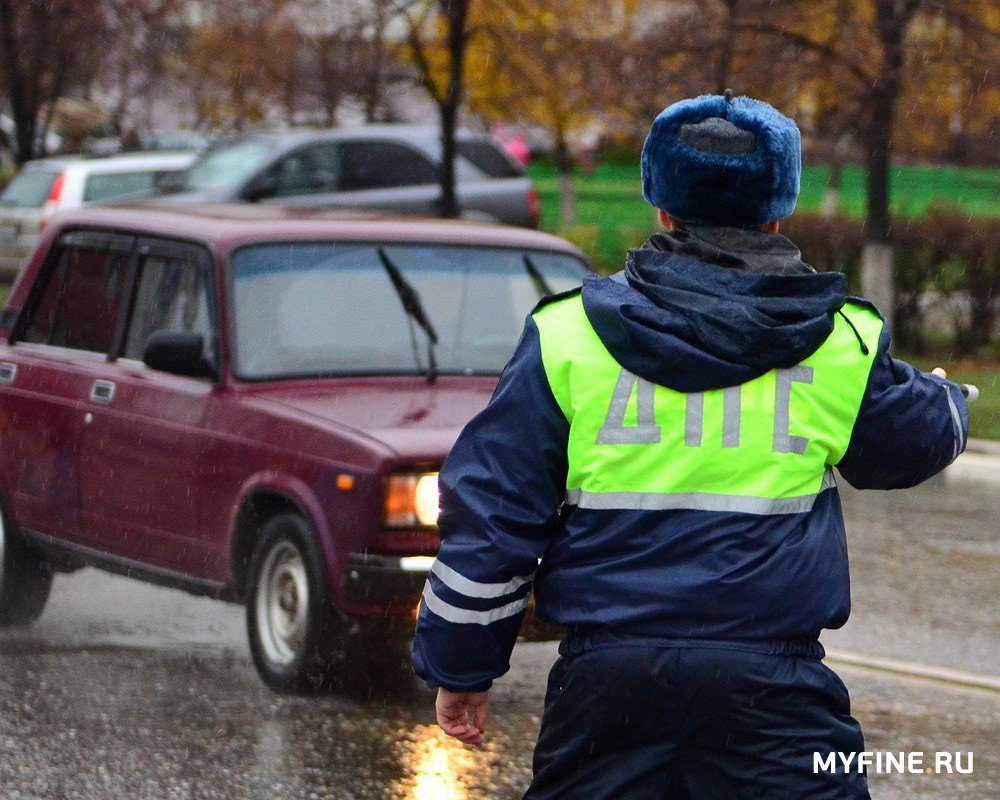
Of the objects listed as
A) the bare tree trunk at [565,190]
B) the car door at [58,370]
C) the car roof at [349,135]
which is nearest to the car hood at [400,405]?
the car door at [58,370]

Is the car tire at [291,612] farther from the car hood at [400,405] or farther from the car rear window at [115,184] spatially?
the car rear window at [115,184]

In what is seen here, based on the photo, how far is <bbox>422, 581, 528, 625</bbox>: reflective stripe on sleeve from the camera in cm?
279

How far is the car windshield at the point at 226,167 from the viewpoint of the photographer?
20.2 meters

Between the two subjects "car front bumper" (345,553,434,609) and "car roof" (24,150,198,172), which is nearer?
"car front bumper" (345,553,434,609)

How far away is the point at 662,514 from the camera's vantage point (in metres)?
2.73

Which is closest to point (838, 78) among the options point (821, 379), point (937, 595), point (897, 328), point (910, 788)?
point (897, 328)

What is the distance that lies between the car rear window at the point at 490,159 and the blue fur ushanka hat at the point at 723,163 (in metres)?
19.5

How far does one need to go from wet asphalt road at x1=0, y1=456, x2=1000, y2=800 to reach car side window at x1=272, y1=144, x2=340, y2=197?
12253mm

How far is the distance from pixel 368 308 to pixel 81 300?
1.37m

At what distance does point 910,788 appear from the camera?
541 centimetres

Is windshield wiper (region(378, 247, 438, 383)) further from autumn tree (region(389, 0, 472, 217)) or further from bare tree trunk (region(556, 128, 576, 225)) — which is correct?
Result: bare tree trunk (region(556, 128, 576, 225))

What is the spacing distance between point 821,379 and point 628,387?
297 millimetres

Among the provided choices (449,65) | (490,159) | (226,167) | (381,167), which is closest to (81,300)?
(449,65)

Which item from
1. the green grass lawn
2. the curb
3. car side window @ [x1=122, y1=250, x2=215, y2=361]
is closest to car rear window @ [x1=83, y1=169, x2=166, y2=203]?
the green grass lawn
